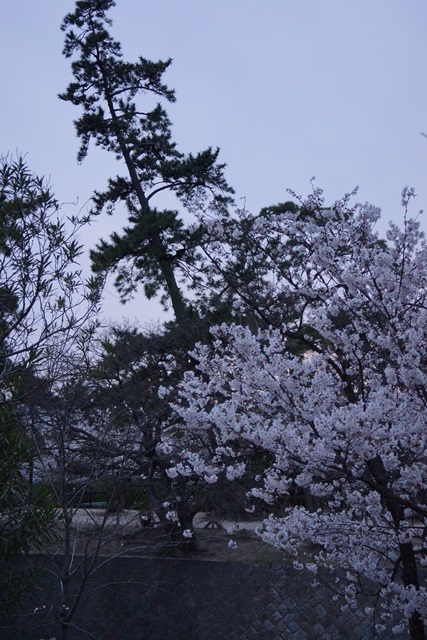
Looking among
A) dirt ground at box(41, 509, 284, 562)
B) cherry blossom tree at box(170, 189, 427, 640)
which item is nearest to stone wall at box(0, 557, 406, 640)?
dirt ground at box(41, 509, 284, 562)

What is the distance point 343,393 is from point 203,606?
21.6ft

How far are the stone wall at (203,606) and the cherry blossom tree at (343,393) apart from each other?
332cm

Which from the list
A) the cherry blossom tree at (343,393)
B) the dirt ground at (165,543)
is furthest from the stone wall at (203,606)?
the cherry blossom tree at (343,393)

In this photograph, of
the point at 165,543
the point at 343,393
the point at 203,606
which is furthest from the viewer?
the point at 165,543

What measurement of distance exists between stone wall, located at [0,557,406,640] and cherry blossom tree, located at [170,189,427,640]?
10.9 feet

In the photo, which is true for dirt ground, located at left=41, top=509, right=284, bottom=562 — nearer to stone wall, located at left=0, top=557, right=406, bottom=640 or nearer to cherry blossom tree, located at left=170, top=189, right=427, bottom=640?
stone wall, located at left=0, top=557, right=406, bottom=640

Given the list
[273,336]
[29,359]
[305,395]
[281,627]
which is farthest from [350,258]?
[281,627]

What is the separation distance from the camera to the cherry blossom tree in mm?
4836

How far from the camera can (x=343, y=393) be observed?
6500 mm

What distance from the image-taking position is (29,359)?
5.78 m

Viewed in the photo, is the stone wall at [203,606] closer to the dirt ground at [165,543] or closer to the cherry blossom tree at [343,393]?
the dirt ground at [165,543]

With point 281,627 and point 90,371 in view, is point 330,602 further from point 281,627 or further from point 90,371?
point 90,371

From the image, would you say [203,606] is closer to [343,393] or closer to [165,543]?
[165,543]

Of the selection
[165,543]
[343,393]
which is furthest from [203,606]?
[343,393]
